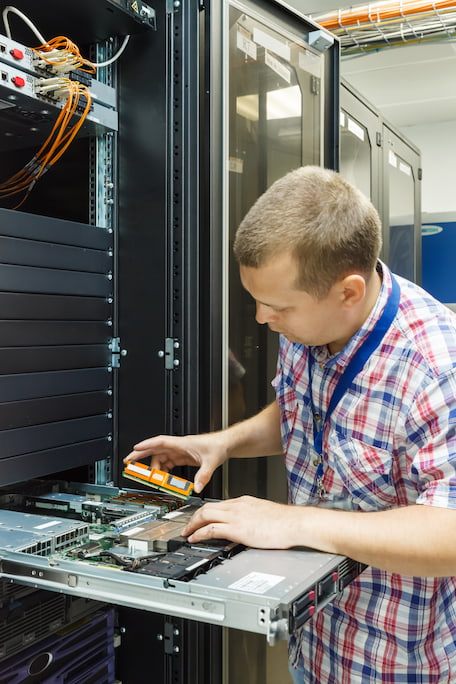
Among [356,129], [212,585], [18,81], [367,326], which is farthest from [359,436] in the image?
[356,129]

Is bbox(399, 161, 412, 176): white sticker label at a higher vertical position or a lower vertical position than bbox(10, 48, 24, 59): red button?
higher

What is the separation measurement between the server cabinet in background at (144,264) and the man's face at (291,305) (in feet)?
1.28

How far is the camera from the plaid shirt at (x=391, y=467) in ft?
3.71

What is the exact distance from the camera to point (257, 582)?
37.2 inches

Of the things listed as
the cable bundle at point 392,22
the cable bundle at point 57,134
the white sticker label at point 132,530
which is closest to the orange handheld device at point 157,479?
the white sticker label at point 132,530

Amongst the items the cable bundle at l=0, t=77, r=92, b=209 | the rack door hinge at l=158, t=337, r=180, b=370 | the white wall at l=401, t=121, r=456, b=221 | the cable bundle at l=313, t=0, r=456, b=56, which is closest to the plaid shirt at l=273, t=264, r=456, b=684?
the rack door hinge at l=158, t=337, r=180, b=370

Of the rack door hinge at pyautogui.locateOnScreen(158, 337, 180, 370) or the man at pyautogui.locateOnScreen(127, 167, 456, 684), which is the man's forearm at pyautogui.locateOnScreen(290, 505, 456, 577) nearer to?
the man at pyautogui.locateOnScreen(127, 167, 456, 684)

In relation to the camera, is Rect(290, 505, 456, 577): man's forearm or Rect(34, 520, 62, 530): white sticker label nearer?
Rect(290, 505, 456, 577): man's forearm

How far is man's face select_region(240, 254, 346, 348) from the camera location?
3.73 ft

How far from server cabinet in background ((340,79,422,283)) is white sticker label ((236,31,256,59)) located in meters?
0.96

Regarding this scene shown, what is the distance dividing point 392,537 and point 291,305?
1.37 ft

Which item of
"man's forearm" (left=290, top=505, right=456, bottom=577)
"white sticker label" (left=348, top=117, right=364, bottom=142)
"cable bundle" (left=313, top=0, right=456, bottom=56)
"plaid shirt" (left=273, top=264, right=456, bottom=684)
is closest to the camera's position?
"man's forearm" (left=290, top=505, right=456, bottom=577)

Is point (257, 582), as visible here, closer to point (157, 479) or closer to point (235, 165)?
point (157, 479)

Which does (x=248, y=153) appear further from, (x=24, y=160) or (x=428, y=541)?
(x=428, y=541)
